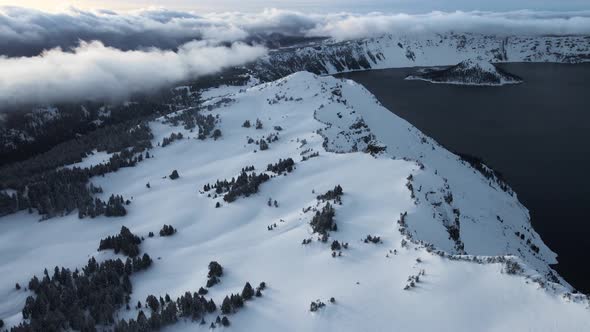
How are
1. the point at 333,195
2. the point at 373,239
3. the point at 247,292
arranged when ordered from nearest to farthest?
the point at 247,292 → the point at 373,239 → the point at 333,195

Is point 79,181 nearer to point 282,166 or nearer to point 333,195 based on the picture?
point 282,166

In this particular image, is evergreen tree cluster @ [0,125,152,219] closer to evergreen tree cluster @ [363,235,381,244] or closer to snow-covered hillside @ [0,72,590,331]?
snow-covered hillside @ [0,72,590,331]

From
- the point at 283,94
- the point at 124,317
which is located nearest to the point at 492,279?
the point at 124,317

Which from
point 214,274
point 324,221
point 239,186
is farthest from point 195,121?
point 214,274

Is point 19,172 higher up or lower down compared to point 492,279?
lower down

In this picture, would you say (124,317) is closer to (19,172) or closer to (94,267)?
(94,267)

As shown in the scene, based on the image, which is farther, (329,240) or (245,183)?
(245,183)
